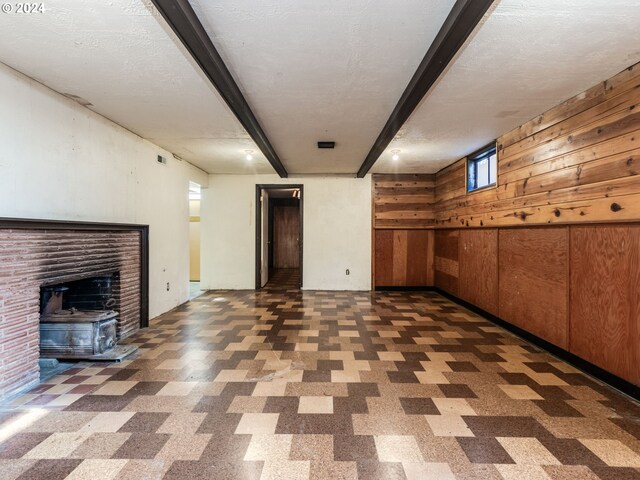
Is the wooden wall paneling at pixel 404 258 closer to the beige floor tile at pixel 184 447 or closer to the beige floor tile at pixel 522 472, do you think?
the beige floor tile at pixel 522 472

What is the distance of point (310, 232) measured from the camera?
6.74m

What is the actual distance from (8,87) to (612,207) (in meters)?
4.68

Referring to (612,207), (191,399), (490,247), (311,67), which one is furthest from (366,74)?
(490,247)

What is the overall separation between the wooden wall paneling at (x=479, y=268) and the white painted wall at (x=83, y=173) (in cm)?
468

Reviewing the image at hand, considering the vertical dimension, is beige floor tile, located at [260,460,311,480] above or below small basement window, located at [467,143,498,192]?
below

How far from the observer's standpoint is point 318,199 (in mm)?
6715

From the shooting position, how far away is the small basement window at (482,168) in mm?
4395

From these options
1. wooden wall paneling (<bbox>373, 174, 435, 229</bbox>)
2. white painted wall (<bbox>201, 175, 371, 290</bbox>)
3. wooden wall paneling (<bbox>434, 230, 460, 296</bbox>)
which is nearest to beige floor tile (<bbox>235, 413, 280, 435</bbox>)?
wooden wall paneling (<bbox>434, 230, 460, 296</bbox>)

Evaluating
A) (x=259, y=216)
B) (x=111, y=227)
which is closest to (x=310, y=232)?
(x=259, y=216)

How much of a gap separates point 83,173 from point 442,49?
3.37 m

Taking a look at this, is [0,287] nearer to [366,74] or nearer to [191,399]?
[191,399]

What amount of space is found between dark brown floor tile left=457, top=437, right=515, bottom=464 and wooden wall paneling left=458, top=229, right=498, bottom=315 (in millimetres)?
2748

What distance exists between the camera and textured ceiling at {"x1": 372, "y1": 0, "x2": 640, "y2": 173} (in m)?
1.81

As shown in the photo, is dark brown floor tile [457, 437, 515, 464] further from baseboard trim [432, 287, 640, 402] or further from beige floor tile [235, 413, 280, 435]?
baseboard trim [432, 287, 640, 402]
